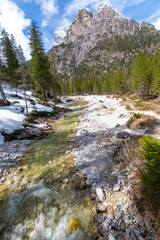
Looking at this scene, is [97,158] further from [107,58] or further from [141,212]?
[107,58]

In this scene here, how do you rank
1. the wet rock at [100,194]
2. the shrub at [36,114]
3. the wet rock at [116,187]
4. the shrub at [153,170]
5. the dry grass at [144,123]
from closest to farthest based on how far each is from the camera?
1. the shrub at [153,170]
2. the wet rock at [100,194]
3. the wet rock at [116,187]
4. the dry grass at [144,123]
5. the shrub at [36,114]

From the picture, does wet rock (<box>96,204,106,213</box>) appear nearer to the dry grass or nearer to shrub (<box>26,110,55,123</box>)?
Answer: the dry grass

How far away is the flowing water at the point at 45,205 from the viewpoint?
3674mm

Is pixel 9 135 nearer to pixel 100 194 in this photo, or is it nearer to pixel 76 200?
pixel 76 200

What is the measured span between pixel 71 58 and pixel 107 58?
67.6 meters

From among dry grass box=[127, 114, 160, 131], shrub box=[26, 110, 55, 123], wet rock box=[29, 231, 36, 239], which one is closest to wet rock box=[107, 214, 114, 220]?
wet rock box=[29, 231, 36, 239]

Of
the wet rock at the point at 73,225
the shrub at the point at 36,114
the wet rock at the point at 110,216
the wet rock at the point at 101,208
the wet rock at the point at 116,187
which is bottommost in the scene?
the wet rock at the point at 73,225

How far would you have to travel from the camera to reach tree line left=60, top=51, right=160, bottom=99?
29.3 metres

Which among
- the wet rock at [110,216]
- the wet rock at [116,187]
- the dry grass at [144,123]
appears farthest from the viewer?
the dry grass at [144,123]

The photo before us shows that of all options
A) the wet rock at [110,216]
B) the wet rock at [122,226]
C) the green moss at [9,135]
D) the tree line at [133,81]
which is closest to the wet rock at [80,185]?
the wet rock at [110,216]

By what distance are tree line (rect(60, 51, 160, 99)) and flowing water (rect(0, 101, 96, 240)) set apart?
31.0m

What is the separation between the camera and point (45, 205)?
4.55m

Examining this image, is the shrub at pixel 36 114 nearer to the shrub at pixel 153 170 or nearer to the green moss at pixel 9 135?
the green moss at pixel 9 135

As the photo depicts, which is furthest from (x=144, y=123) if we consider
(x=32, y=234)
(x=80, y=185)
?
(x=32, y=234)
